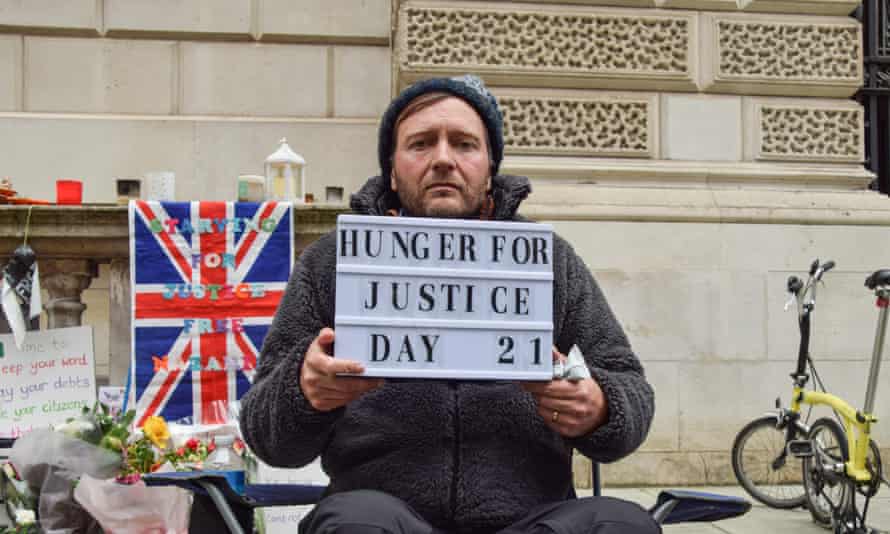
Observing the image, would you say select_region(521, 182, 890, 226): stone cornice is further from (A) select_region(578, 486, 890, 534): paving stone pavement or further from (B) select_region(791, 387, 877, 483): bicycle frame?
(A) select_region(578, 486, 890, 534): paving stone pavement

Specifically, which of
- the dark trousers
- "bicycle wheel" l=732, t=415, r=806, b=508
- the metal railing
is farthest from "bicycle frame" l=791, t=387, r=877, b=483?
the dark trousers

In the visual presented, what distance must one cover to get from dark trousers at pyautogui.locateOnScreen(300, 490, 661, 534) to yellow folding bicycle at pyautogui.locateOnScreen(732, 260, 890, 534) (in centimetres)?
271

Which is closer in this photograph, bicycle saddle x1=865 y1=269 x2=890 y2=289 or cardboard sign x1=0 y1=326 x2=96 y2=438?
cardboard sign x1=0 y1=326 x2=96 y2=438

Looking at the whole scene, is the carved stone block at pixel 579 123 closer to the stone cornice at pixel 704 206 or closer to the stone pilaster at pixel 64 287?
the stone cornice at pixel 704 206

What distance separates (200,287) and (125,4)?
12.8 ft

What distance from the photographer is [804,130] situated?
5.71 m

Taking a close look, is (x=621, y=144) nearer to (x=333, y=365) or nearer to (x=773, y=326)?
(x=773, y=326)

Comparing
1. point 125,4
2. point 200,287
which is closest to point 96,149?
point 125,4

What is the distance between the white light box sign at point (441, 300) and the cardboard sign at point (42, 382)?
5.58ft

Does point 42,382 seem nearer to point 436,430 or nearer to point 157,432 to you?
point 157,432

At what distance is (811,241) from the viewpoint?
5.41 m

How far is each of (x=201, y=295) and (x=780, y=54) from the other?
395cm

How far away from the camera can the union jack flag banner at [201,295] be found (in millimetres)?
3297

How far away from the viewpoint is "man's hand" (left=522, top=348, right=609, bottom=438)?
69.7 inches
